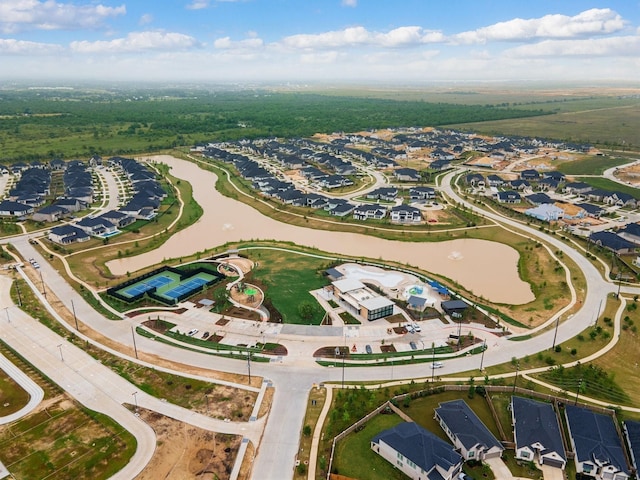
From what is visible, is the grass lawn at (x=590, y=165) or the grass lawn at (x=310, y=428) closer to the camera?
the grass lawn at (x=310, y=428)

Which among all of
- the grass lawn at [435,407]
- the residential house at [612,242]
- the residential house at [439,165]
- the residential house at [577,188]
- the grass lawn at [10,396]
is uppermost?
the residential house at [439,165]

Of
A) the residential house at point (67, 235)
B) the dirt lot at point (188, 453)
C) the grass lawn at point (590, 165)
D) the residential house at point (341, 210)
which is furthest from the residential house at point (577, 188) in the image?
the residential house at point (67, 235)

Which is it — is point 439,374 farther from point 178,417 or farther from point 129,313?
point 129,313

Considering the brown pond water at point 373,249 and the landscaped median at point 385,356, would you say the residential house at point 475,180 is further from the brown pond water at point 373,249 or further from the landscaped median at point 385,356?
the landscaped median at point 385,356

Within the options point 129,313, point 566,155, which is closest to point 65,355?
point 129,313

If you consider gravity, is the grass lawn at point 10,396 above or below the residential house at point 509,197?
A: below

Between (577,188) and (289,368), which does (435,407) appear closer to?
(289,368)

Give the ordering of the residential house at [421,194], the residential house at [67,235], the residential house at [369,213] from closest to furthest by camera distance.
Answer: the residential house at [67,235]
the residential house at [369,213]
the residential house at [421,194]
